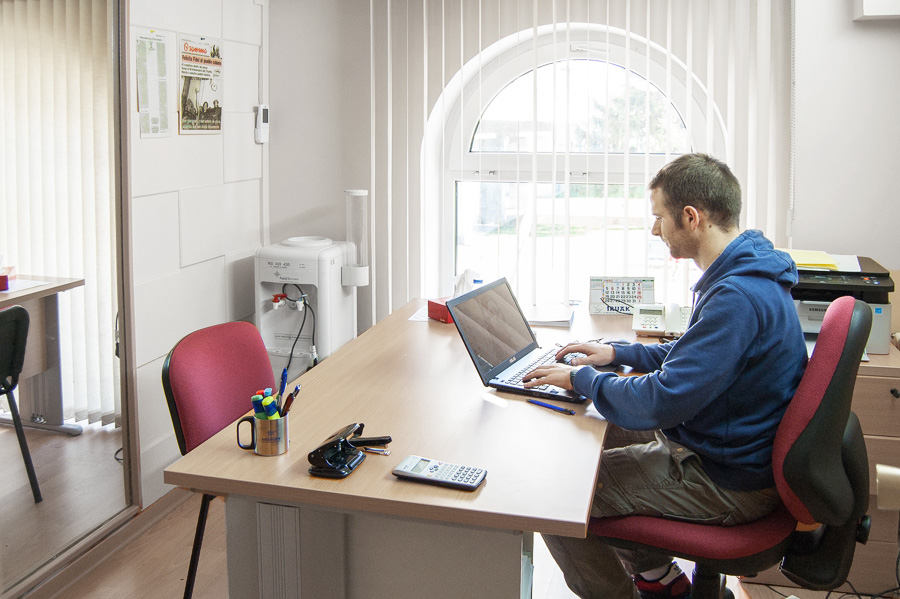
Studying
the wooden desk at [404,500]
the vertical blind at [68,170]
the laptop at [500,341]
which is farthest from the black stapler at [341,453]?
the vertical blind at [68,170]

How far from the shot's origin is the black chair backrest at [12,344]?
2.38m

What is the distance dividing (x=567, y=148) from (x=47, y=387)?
213cm

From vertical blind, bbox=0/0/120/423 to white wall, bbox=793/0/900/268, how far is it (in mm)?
2538

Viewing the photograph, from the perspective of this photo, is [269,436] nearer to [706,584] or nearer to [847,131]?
[706,584]

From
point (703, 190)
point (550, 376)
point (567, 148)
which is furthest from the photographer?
point (567, 148)

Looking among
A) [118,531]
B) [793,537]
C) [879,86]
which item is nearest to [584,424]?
[793,537]

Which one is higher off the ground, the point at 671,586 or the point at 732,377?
the point at 732,377

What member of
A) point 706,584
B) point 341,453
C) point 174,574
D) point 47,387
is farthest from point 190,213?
point 706,584

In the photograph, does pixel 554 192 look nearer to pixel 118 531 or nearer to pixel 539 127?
pixel 539 127

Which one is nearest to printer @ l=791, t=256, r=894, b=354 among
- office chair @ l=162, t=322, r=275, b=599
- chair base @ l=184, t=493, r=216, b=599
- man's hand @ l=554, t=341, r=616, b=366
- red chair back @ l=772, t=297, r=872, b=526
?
man's hand @ l=554, t=341, r=616, b=366

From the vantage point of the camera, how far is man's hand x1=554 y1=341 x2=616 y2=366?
230cm

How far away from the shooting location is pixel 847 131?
316 cm

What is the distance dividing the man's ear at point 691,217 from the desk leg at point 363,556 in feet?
2.74

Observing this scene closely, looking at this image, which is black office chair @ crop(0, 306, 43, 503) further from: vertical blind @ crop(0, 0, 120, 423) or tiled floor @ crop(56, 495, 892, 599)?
tiled floor @ crop(56, 495, 892, 599)
